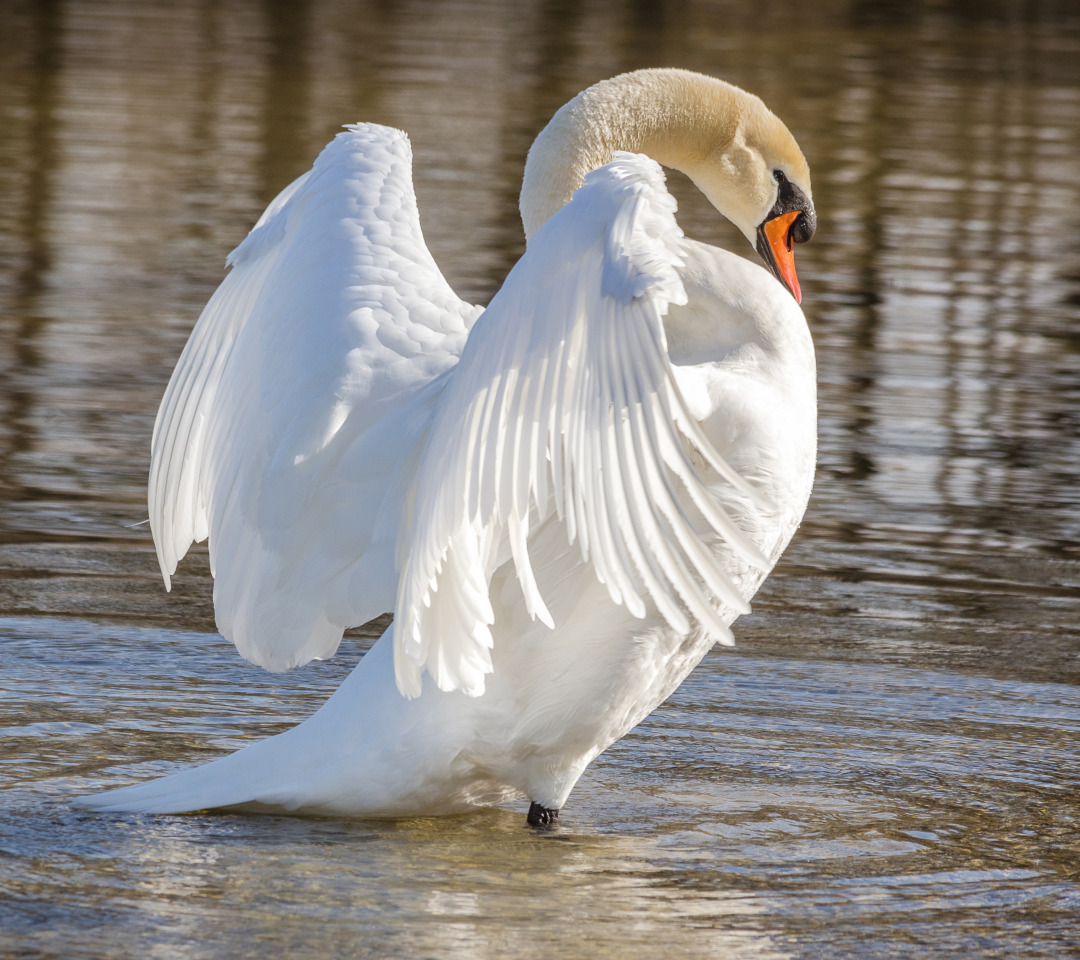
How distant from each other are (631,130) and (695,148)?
255 mm

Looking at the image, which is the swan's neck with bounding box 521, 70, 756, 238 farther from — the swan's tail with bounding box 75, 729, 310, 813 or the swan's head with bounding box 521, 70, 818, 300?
the swan's tail with bounding box 75, 729, 310, 813

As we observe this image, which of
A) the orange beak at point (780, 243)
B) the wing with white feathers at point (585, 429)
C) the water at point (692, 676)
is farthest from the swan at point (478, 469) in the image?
the orange beak at point (780, 243)

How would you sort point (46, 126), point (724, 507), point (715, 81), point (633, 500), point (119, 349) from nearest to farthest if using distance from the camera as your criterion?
point (633, 500), point (724, 507), point (715, 81), point (119, 349), point (46, 126)

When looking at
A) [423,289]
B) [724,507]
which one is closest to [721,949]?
[724,507]

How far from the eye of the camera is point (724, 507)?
4840 mm

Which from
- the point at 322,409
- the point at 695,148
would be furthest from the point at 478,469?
the point at 695,148

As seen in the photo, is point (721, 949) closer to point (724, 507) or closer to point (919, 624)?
point (724, 507)

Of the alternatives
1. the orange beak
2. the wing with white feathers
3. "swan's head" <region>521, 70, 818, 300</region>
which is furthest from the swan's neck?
the wing with white feathers

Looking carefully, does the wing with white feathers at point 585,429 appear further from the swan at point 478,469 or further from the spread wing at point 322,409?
the spread wing at point 322,409

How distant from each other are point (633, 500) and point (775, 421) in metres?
0.86

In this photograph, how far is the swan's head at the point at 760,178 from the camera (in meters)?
5.88

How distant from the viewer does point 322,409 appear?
16.0ft

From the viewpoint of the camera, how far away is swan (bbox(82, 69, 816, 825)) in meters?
4.16

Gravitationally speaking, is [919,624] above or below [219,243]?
above
